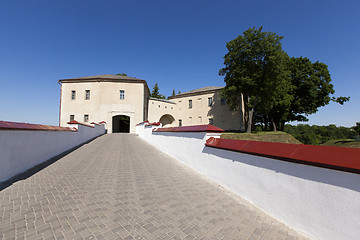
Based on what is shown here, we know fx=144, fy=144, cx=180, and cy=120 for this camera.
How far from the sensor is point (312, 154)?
211 centimetres

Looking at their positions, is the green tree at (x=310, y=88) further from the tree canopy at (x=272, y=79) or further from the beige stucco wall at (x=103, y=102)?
the beige stucco wall at (x=103, y=102)

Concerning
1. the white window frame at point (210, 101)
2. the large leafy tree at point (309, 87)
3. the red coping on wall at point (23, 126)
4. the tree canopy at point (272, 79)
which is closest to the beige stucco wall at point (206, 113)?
the white window frame at point (210, 101)

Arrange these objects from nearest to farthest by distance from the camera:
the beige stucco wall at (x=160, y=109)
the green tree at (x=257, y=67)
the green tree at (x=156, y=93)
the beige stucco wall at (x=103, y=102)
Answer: the green tree at (x=257, y=67) < the beige stucco wall at (x=103, y=102) < the beige stucco wall at (x=160, y=109) < the green tree at (x=156, y=93)

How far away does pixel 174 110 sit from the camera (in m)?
34.9

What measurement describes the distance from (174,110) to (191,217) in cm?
3264

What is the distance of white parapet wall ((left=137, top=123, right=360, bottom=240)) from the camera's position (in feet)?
5.78

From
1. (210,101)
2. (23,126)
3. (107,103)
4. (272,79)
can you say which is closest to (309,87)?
(272,79)

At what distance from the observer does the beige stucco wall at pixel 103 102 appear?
2577 centimetres

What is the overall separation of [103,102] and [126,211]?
26.9m

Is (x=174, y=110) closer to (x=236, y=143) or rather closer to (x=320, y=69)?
(x=320, y=69)

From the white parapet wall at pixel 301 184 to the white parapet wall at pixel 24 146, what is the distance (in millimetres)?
5974

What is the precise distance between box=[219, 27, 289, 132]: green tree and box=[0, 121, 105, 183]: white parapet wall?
21.0 metres

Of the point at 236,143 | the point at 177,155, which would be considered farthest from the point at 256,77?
the point at 236,143

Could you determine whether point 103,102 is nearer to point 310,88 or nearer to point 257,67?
point 257,67
